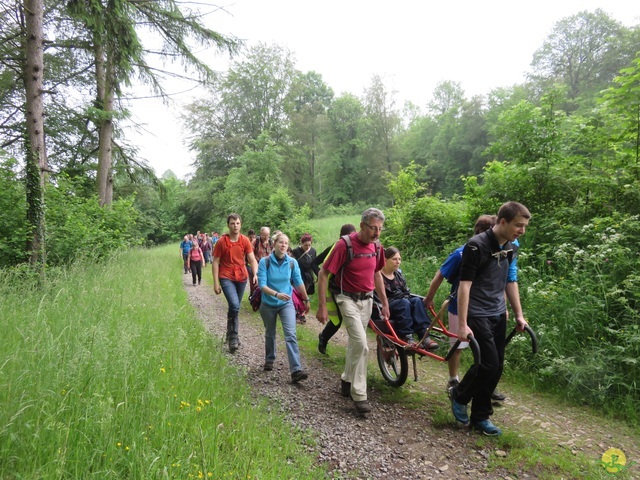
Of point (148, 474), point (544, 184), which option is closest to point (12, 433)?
point (148, 474)

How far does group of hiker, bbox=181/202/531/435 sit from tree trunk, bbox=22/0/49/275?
3.06 m

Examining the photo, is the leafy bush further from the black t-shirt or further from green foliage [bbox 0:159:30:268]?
the black t-shirt

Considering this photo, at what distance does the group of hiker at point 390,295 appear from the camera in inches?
133

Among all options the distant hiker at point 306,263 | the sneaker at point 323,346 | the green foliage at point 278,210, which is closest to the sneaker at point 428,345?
the sneaker at point 323,346

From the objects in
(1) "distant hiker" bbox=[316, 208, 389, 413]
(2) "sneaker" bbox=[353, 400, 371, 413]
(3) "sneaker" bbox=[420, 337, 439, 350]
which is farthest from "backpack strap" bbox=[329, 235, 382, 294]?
(2) "sneaker" bbox=[353, 400, 371, 413]

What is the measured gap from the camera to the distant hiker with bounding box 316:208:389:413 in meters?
4.05

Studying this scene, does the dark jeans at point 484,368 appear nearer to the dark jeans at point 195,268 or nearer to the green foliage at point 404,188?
the green foliage at point 404,188

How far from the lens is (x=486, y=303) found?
3.43 meters

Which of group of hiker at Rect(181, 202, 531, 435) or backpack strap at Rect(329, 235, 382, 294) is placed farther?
backpack strap at Rect(329, 235, 382, 294)

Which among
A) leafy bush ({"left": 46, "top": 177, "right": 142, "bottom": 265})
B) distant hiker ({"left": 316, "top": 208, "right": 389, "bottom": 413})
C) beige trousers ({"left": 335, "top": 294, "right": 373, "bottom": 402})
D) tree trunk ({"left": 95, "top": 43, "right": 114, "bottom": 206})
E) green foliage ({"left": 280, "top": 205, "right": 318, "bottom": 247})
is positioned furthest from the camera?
green foliage ({"left": 280, "top": 205, "right": 318, "bottom": 247})

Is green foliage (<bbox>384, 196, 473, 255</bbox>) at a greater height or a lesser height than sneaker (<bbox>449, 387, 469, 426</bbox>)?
greater

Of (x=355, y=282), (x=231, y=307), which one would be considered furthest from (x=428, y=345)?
(x=231, y=307)

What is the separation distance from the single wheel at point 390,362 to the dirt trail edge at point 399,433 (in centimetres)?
26

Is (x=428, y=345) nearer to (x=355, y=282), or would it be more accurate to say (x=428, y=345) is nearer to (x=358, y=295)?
(x=358, y=295)
